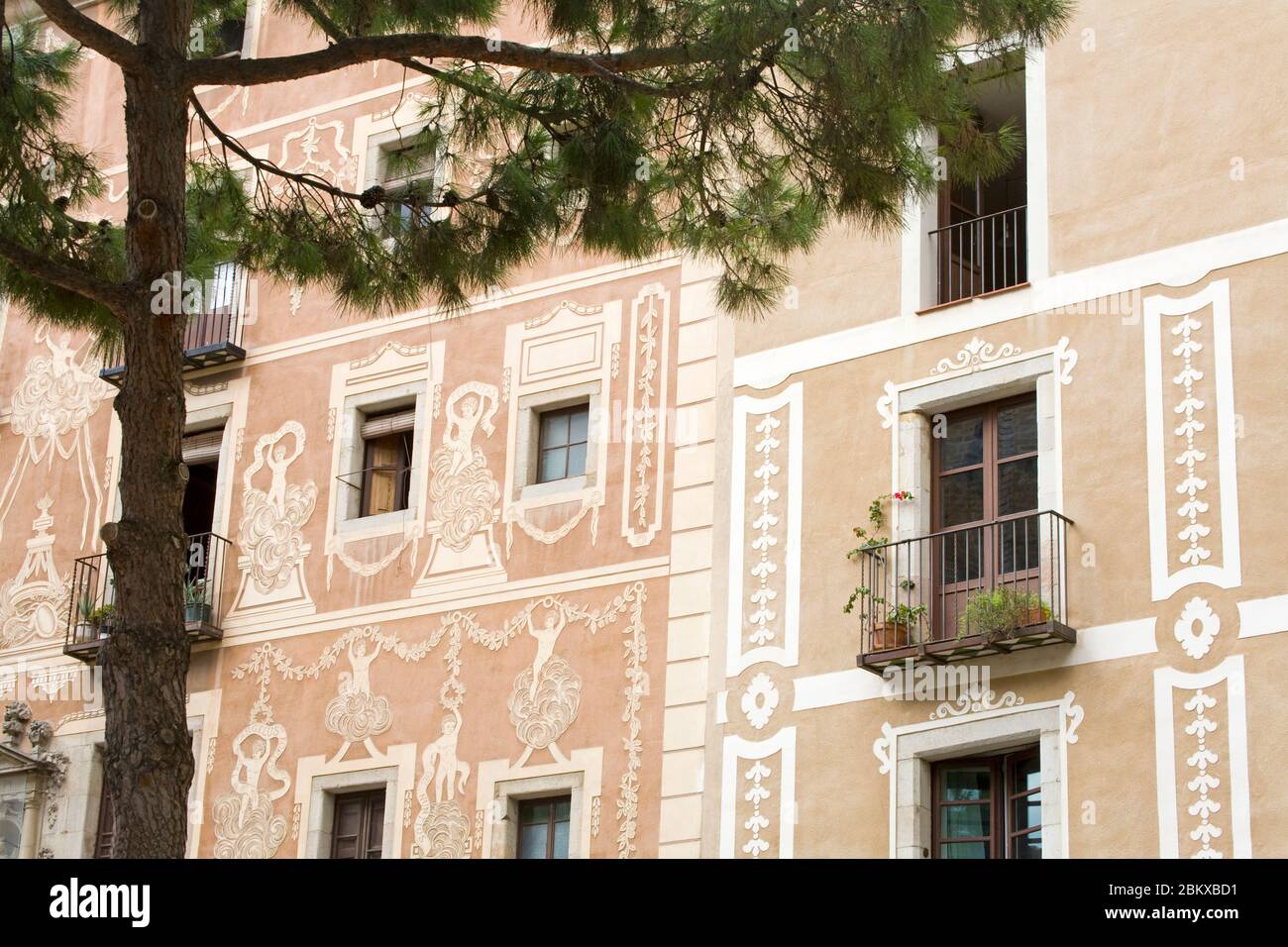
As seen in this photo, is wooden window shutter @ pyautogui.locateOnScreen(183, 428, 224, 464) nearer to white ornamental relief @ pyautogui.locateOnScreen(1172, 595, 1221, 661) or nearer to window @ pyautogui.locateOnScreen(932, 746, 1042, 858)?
window @ pyautogui.locateOnScreen(932, 746, 1042, 858)

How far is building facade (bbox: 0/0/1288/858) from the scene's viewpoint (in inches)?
613

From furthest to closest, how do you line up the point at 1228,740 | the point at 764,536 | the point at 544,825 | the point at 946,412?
the point at 544,825, the point at 764,536, the point at 946,412, the point at 1228,740

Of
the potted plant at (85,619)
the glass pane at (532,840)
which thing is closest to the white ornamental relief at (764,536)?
the glass pane at (532,840)

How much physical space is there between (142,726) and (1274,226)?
970 centimetres

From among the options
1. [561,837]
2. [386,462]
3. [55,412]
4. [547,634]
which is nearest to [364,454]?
[386,462]

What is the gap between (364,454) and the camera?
Answer: 20.1 m

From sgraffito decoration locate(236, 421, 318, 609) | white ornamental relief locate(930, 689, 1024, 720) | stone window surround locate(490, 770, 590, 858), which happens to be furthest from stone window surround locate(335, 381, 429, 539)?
white ornamental relief locate(930, 689, 1024, 720)

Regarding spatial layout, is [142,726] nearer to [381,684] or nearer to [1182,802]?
[1182,802]

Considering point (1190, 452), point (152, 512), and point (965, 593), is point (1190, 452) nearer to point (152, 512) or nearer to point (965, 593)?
point (965, 593)

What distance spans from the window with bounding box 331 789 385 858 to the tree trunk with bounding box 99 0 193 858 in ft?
29.8

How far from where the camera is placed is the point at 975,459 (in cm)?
1702

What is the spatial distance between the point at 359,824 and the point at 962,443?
5703 mm

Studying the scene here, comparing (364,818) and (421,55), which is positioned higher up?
(421,55)

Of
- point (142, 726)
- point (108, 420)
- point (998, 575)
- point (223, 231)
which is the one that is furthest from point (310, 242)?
point (108, 420)
